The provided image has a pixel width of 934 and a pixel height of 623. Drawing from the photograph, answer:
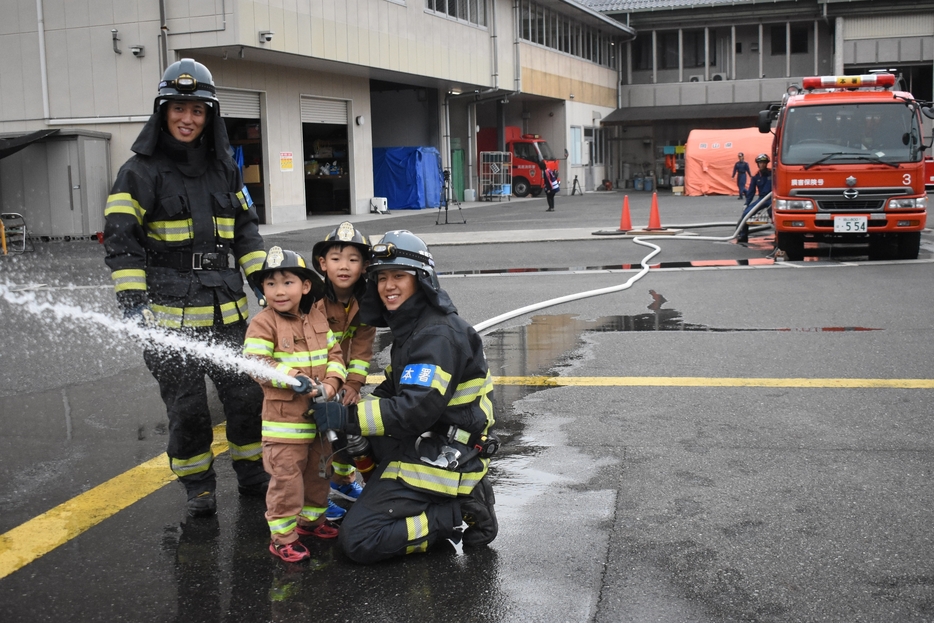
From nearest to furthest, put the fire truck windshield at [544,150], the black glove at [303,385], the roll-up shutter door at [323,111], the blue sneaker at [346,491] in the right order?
the black glove at [303,385] < the blue sneaker at [346,491] < the roll-up shutter door at [323,111] < the fire truck windshield at [544,150]

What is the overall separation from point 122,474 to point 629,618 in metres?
2.97

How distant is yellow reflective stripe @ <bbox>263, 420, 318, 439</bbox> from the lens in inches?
158

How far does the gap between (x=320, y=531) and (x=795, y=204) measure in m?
11.9

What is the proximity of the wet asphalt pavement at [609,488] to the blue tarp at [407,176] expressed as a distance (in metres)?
24.4

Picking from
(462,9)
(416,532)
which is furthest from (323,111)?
(416,532)

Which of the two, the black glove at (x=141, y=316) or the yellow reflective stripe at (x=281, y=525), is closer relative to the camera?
the yellow reflective stripe at (x=281, y=525)

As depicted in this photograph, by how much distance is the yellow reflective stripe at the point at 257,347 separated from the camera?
161 inches

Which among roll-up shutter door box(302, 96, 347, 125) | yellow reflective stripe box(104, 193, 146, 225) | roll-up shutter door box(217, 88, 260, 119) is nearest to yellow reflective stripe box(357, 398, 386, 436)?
yellow reflective stripe box(104, 193, 146, 225)

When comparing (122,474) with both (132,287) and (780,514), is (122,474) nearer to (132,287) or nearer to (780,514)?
(132,287)

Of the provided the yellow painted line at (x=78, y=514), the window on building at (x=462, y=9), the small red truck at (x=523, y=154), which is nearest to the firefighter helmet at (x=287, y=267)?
the yellow painted line at (x=78, y=514)

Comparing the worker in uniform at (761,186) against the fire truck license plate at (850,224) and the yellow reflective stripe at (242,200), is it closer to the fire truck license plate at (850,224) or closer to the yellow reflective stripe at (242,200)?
the fire truck license plate at (850,224)

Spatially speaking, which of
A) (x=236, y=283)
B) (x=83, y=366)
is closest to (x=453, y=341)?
(x=236, y=283)

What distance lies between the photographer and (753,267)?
14.2 m

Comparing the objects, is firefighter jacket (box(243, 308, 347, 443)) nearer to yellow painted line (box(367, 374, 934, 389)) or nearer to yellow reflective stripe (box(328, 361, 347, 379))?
yellow reflective stripe (box(328, 361, 347, 379))
